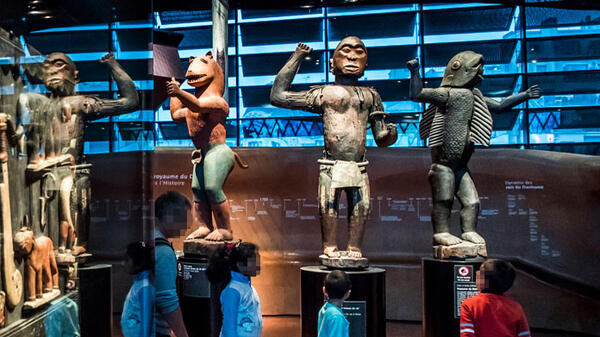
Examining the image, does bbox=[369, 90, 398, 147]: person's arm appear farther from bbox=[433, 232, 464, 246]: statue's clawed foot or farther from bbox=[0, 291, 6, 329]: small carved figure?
bbox=[0, 291, 6, 329]: small carved figure

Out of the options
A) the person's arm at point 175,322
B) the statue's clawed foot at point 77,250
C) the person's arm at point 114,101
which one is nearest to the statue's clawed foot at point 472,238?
the person's arm at point 175,322

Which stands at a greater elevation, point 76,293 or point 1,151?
point 1,151

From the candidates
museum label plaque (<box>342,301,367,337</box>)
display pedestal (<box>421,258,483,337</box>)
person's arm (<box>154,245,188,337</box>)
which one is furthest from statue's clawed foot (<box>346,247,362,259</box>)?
person's arm (<box>154,245,188,337</box>)

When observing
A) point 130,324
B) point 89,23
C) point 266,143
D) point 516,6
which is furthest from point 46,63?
point 516,6

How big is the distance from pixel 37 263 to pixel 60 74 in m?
0.31

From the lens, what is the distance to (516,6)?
16.8ft

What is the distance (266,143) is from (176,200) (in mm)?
2273

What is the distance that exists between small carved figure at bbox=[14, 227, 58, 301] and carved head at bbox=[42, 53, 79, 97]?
0.24 m

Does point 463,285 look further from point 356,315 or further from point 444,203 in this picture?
point 356,315

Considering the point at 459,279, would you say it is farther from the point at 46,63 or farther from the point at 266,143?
the point at 46,63

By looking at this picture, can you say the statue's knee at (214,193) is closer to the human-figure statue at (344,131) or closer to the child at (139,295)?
the human-figure statue at (344,131)

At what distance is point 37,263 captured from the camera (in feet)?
3.23

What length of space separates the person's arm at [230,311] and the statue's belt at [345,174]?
112 cm

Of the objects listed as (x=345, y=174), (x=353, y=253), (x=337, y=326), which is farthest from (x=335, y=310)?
(x=345, y=174)
